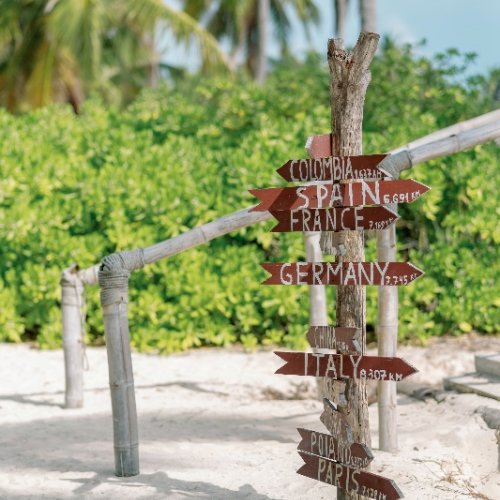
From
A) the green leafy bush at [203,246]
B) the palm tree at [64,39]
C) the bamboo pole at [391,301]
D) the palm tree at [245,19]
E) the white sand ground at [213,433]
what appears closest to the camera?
the white sand ground at [213,433]

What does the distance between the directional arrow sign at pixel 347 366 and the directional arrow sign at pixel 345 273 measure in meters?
0.32

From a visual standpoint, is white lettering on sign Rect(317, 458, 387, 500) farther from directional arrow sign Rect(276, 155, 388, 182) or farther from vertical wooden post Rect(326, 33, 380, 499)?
directional arrow sign Rect(276, 155, 388, 182)

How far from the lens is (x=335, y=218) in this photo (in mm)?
3879

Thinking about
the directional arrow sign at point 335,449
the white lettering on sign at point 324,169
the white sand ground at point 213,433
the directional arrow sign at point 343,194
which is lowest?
the white sand ground at point 213,433

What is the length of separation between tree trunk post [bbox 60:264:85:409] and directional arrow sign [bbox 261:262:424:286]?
2913mm

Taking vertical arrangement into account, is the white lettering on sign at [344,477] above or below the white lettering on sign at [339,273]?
below

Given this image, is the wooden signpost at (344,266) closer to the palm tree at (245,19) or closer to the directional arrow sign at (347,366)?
the directional arrow sign at (347,366)

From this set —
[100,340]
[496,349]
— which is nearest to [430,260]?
[496,349]

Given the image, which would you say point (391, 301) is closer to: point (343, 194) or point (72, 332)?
point (343, 194)

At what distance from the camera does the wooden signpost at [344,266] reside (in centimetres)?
380

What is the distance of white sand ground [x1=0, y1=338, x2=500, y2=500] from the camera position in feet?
15.1

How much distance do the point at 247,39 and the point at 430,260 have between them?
2239cm

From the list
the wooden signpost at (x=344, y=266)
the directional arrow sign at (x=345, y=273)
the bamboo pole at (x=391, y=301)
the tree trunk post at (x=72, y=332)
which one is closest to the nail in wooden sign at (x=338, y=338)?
the wooden signpost at (x=344, y=266)

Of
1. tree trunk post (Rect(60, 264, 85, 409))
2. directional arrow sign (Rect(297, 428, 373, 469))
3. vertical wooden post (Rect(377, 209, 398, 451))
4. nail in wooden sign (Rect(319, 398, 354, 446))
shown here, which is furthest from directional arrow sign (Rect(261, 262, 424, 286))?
tree trunk post (Rect(60, 264, 85, 409))
